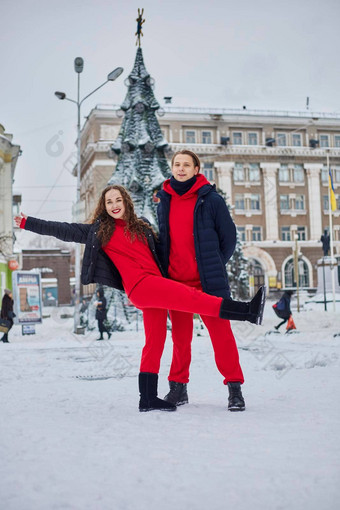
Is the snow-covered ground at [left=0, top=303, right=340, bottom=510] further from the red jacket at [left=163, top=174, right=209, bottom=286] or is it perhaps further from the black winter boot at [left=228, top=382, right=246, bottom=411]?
the red jacket at [left=163, top=174, right=209, bottom=286]

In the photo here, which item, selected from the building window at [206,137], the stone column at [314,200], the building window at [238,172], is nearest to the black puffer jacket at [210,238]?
the building window at [206,137]

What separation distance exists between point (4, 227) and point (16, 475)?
27.3 m

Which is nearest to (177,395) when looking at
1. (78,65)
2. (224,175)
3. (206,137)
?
(78,65)

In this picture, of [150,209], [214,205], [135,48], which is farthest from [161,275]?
[135,48]

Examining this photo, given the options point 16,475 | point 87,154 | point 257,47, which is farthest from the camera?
point 87,154

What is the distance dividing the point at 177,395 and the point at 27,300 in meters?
15.2

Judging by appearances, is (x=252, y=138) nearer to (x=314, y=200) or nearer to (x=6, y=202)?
(x=314, y=200)

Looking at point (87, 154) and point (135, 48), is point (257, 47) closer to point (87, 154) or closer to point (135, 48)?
point (135, 48)

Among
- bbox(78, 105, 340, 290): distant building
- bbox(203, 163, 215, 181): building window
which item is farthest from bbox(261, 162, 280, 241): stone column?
bbox(203, 163, 215, 181): building window

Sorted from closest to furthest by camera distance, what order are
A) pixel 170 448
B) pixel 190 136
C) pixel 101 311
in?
pixel 170 448
pixel 101 311
pixel 190 136

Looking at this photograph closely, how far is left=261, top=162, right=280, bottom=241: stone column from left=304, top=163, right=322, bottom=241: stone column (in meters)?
3.58

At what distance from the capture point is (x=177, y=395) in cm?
407

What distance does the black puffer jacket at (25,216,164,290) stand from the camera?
158 inches

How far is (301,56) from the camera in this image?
1220 centimetres
